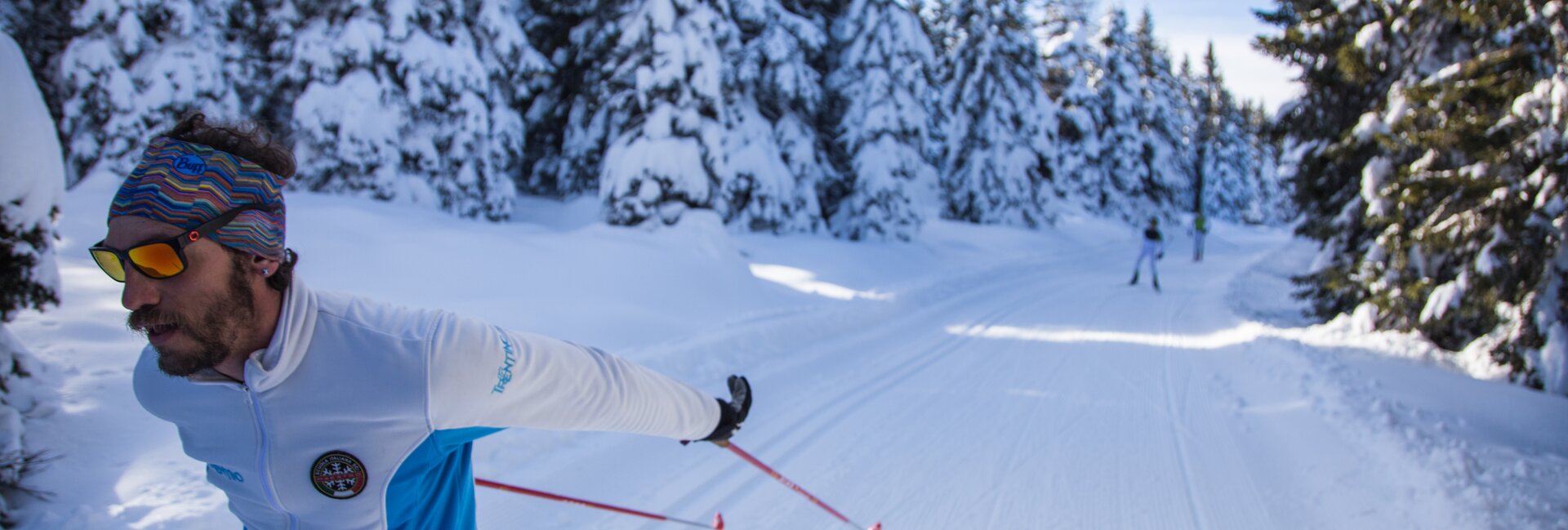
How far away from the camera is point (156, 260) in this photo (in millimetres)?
1465

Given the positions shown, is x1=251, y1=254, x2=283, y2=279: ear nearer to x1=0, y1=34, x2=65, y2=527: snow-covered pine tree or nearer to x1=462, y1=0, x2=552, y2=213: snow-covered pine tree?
x1=0, y1=34, x2=65, y2=527: snow-covered pine tree

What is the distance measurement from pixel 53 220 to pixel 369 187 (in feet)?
40.1

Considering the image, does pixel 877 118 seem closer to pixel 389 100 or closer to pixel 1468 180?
pixel 389 100

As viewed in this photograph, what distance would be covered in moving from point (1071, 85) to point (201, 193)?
38.3m

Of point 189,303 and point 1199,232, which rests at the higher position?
point 189,303

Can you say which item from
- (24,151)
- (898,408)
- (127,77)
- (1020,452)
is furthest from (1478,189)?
(127,77)

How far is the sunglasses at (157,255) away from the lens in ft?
4.73

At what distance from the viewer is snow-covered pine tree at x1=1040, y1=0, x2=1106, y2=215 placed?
116 feet

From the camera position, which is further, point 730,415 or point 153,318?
point 730,415

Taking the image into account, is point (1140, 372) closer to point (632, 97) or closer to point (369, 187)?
point (632, 97)

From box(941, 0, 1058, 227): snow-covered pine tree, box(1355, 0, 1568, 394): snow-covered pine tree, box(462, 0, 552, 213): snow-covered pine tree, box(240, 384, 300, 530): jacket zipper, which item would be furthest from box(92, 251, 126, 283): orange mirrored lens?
box(941, 0, 1058, 227): snow-covered pine tree

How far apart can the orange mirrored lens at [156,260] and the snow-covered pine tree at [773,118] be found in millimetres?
14577

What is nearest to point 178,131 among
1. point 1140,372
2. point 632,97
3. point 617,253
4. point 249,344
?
point 249,344

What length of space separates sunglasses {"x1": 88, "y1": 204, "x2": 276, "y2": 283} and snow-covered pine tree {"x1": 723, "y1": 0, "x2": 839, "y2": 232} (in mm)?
14555
